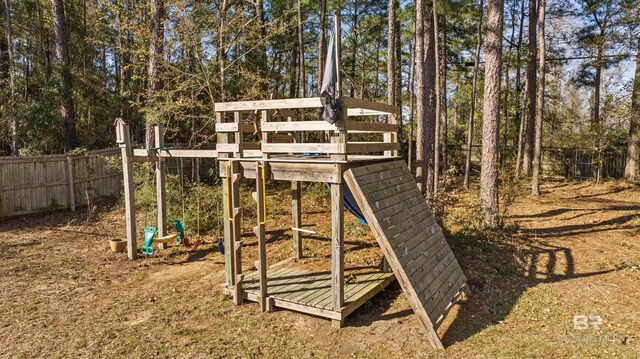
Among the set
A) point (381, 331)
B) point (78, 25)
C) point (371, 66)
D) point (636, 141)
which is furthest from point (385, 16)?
point (381, 331)

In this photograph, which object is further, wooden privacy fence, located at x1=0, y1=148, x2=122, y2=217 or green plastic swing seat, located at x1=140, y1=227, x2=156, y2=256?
wooden privacy fence, located at x1=0, y1=148, x2=122, y2=217

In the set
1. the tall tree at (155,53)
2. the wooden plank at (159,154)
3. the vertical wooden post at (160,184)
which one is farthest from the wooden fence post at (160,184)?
the tall tree at (155,53)

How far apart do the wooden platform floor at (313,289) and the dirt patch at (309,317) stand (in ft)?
0.65

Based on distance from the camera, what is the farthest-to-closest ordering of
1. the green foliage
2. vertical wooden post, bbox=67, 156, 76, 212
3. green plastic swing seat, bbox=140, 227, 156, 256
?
1. vertical wooden post, bbox=67, 156, 76, 212
2. the green foliage
3. green plastic swing seat, bbox=140, 227, 156, 256

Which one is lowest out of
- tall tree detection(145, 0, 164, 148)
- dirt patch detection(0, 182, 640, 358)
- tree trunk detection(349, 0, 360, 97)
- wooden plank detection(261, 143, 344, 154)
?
dirt patch detection(0, 182, 640, 358)

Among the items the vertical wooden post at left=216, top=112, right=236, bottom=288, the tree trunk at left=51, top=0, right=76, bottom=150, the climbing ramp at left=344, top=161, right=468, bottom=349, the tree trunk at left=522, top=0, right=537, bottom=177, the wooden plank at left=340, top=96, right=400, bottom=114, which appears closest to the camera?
the climbing ramp at left=344, top=161, right=468, bottom=349

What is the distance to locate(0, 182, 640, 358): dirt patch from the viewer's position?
16.6 feet

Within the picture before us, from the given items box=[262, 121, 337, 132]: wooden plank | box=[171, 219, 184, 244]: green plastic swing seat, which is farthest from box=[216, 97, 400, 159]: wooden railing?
box=[171, 219, 184, 244]: green plastic swing seat

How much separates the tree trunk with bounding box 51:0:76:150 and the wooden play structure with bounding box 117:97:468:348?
11.5 meters

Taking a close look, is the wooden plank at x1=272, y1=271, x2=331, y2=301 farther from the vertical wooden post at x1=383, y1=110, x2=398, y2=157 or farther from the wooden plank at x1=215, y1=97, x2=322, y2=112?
the wooden plank at x1=215, y1=97, x2=322, y2=112

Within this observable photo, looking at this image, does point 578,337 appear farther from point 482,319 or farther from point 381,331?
point 381,331

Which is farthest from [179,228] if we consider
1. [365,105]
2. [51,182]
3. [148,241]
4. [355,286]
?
[51,182]

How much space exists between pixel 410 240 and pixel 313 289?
1.84 m

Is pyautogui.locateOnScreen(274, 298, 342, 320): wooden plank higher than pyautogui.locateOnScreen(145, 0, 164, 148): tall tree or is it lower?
lower
